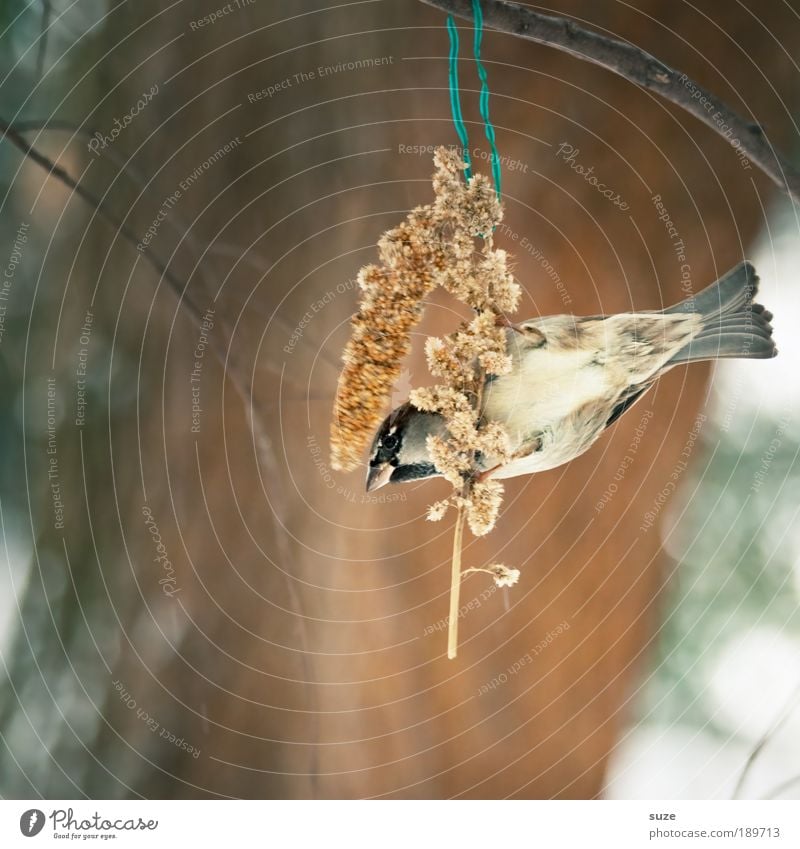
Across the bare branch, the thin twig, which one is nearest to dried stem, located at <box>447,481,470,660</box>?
the bare branch

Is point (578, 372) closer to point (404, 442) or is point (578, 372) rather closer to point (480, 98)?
point (404, 442)

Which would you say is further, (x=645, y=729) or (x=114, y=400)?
(x=645, y=729)

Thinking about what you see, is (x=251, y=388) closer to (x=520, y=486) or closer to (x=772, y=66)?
(x=520, y=486)

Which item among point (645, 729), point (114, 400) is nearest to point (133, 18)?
point (114, 400)

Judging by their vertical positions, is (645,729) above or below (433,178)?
below

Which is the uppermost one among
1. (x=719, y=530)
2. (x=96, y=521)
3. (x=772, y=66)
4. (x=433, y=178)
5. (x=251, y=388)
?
(x=772, y=66)

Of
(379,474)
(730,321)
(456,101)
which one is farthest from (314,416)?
(730,321)

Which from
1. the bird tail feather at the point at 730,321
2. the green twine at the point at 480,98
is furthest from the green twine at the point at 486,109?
the bird tail feather at the point at 730,321

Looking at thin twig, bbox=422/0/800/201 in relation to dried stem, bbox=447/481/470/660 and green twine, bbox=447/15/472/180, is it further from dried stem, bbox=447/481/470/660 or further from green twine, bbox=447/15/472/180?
dried stem, bbox=447/481/470/660
